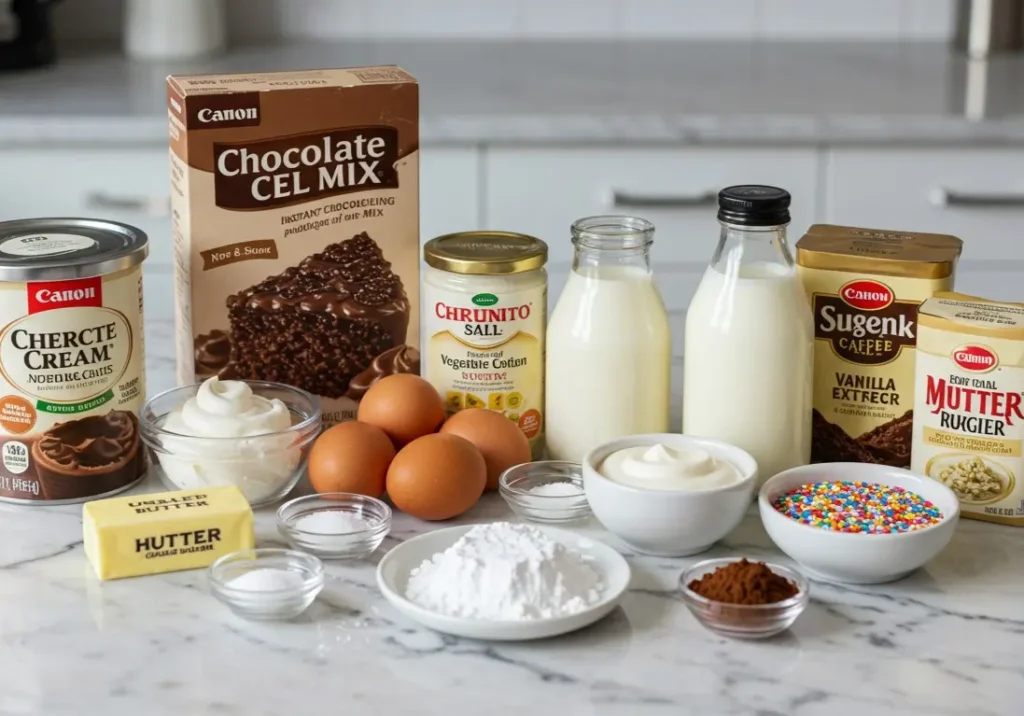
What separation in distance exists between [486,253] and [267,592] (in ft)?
1.39

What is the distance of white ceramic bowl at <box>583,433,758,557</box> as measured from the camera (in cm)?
108

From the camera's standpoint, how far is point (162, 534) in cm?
108

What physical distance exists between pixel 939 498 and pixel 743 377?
197 mm

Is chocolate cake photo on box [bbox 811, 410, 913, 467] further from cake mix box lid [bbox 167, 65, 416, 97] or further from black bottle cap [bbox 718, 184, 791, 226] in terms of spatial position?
cake mix box lid [bbox 167, 65, 416, 97]

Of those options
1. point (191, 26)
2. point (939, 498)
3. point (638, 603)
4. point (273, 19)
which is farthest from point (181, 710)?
point (273, 19)

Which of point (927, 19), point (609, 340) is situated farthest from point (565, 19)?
point (609, 340)

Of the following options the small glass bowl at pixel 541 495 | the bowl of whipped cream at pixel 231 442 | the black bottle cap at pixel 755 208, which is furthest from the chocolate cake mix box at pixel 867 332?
the bowl of whipped cream at pixel 231 442

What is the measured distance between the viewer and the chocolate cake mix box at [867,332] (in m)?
1.23

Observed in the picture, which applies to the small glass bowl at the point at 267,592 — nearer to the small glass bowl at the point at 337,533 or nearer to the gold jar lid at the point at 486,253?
the small glass bowl at the point at 337,533

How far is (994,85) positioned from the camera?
272 centimetres

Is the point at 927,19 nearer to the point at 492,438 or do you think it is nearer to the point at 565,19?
the point at 565,19

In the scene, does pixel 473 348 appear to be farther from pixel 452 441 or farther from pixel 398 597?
pixel 398 597

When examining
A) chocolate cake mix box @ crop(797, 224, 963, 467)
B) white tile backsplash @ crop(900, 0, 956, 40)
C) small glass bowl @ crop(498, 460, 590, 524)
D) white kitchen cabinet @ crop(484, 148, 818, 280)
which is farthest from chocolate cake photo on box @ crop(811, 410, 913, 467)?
white tile backsplash @ crop(900, 0, 956, 40)

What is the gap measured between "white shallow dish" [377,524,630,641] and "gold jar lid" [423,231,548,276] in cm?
24
